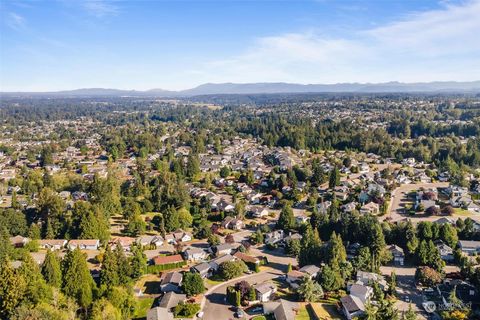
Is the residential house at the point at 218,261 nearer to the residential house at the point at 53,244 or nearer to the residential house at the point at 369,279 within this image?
the residential house at the point at 369,279

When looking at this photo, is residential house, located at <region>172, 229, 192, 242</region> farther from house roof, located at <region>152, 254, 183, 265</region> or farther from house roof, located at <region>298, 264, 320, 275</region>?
house roof, located at <region>298, 264, 320, 275</region>

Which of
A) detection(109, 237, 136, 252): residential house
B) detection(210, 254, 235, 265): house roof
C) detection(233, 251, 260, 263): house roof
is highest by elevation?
detection(210, 254, 235, 265): house roof

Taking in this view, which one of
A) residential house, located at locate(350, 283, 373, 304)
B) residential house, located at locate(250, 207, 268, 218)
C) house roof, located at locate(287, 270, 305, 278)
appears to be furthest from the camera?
residential house, located at locate(250, 207, 268, 218)

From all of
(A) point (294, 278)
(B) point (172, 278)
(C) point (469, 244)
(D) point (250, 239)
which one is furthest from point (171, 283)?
(C) point (469, 244)

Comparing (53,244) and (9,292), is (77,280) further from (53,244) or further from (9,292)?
(53,244)

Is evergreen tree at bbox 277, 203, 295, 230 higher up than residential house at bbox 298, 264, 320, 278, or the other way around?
evergreen tree at bbox 277, 203, 295, 230

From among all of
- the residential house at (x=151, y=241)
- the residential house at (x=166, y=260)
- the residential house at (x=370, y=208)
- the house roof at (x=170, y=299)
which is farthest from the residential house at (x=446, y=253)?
the residential house at (x=151, y=241)

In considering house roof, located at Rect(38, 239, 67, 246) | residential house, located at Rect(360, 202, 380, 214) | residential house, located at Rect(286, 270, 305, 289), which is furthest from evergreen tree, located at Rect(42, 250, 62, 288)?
residential house, located at Rect(360, 202, 380, 214)
